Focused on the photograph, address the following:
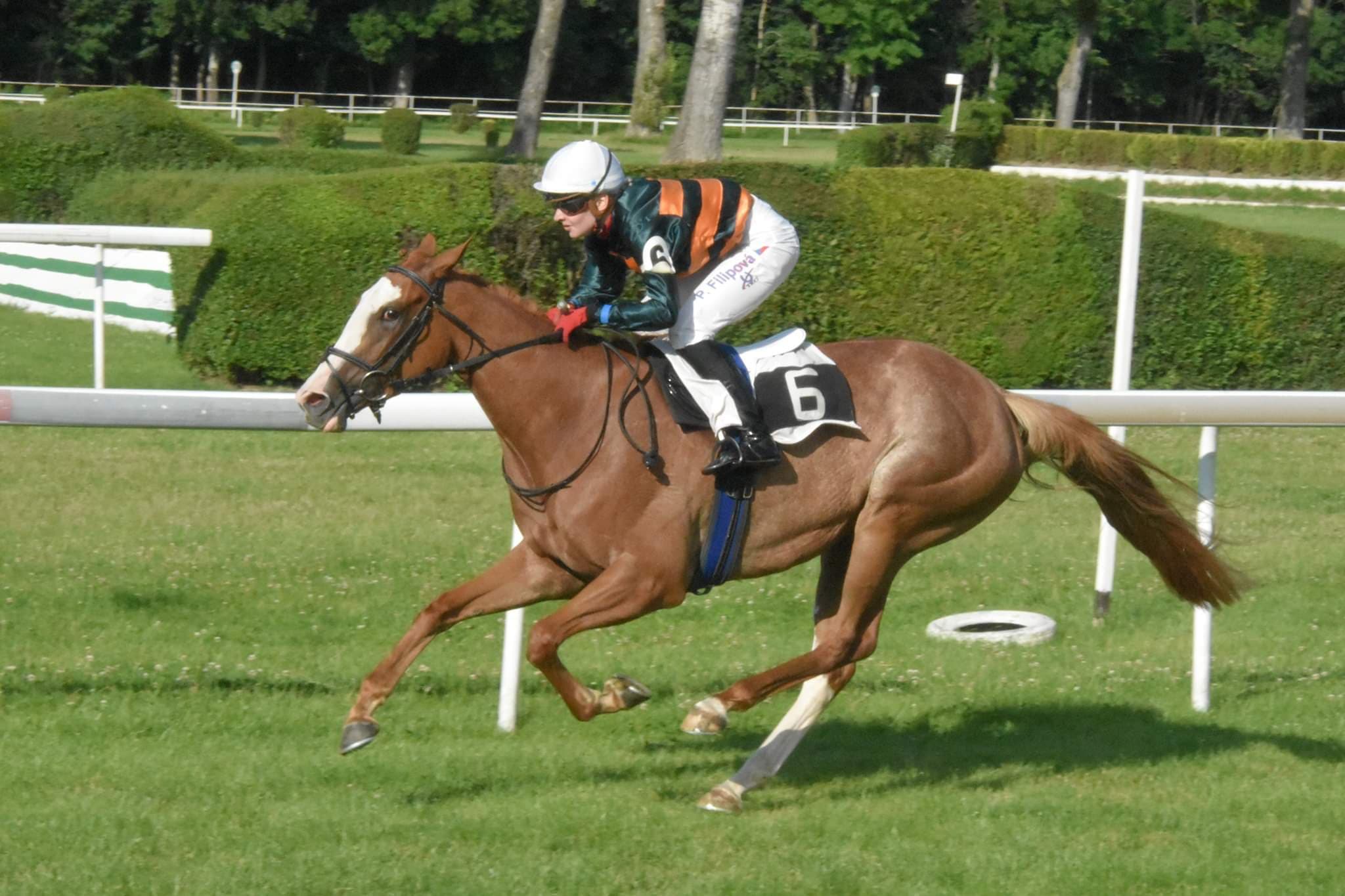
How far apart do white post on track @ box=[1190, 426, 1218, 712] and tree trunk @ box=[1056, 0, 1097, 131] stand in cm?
4040

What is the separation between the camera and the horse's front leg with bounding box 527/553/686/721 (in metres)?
4.51

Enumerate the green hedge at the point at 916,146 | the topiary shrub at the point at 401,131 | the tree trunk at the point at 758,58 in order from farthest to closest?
the tree trunk at the point at 758,58 → the topiary shrub at the point at 401,131 → the green hedge at the point at 916,146

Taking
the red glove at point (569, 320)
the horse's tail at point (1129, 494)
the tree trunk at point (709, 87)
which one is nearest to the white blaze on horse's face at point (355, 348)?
the red glove at point (569, 320)

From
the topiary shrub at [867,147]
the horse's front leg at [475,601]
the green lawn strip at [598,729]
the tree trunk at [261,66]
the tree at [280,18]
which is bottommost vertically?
the green lawn strip at [598,729]

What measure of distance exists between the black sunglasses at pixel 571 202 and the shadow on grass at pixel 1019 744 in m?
1.91

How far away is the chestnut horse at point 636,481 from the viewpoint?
450cm

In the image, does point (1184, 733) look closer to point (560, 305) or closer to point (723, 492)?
point (723, 492)

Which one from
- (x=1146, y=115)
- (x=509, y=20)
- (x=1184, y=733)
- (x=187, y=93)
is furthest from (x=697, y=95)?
(x=1146, y=115)

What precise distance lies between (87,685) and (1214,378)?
10.4m

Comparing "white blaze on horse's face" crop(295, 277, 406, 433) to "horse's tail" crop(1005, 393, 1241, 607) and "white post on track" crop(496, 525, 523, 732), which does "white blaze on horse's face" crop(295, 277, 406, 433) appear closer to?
"white post on track" crop(496, 525, 523, 732)

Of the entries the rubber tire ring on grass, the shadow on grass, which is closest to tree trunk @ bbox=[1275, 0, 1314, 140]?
the rubber tire ring on grass

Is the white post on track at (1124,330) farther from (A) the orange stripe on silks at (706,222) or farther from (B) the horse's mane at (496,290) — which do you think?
(B) the horse's mane at (496,290)

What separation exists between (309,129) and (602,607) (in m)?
32.4

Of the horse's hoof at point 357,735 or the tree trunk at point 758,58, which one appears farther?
the tree trunk at point 758,58
